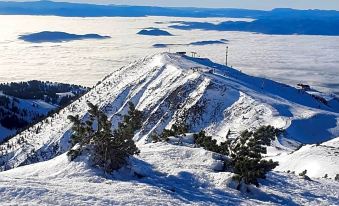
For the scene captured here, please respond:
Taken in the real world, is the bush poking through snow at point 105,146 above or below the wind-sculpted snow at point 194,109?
above

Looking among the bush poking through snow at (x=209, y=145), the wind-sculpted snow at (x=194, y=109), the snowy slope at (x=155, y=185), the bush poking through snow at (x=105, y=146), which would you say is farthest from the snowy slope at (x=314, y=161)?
the wind-sculpted snow at (x=194, y=109)

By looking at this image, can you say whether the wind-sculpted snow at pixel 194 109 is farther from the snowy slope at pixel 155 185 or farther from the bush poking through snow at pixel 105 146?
the bush poking through snow at pixel 105 146

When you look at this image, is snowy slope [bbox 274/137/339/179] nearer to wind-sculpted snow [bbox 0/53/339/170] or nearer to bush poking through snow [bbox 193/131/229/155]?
bush poking through snow [bbox 193/131/229/155]

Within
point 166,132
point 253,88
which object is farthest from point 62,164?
point 253,88

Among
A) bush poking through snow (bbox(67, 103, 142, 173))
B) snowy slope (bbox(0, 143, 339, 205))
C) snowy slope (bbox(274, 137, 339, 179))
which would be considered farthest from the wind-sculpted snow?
bush poking through snow (bbox(67, 103, 142, 173))

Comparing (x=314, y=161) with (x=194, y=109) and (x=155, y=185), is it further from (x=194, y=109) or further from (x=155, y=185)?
(x=194, y=109)

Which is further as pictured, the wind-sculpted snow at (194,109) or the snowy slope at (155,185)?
the wind-sculpted snow at (194,109)
